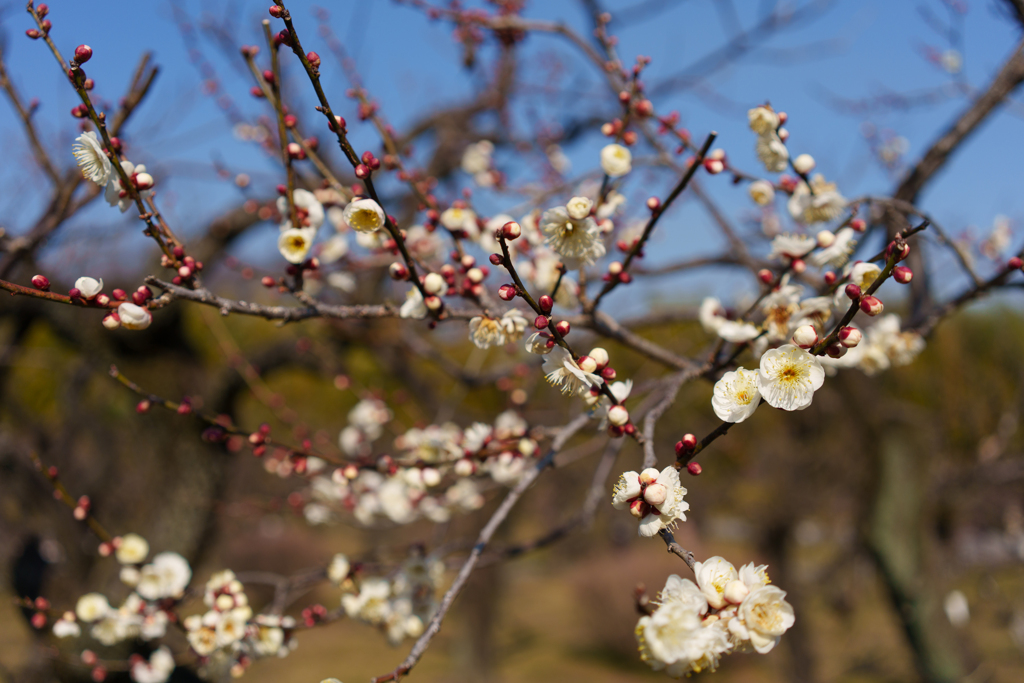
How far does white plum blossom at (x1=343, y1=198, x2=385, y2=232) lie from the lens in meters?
1.09

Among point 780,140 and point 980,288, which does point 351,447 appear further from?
point 980,288

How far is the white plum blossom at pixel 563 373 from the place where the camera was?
3.46 feet

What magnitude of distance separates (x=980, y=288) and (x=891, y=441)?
3.14m

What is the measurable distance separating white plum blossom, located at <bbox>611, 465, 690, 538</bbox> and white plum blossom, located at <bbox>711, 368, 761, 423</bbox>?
0.14 meters

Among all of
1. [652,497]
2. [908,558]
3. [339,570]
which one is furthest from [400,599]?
[908,558]

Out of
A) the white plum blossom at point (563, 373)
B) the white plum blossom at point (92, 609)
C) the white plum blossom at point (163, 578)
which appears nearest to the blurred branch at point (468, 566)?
the white plum blossom at point (563, 373)

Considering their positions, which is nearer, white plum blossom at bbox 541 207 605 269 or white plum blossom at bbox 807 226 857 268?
white plum blossom at bbox 541 207 605 269

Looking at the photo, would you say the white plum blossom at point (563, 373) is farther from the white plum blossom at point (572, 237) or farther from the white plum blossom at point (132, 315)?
the white plum blossom at point (132, 315)

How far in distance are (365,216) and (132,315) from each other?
47 centimetres

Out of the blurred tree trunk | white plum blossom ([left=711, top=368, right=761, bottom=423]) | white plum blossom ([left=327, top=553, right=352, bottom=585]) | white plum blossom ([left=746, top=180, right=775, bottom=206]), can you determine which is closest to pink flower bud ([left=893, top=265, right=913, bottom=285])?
white plum blossom ([left=711, top=368, right=761, bottom=423])

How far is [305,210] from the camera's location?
1433 millimetres

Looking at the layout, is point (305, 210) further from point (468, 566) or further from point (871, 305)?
point (871, 305)

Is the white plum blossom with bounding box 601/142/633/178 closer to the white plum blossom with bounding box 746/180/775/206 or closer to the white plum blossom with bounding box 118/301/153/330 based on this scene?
the white plum blossom with bounding box 746/180/775/206

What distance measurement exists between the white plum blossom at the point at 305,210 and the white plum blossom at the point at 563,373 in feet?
2.30
